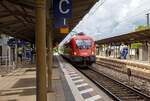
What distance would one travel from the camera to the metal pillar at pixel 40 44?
278 cm

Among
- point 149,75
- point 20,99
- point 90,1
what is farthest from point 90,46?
point 20,99

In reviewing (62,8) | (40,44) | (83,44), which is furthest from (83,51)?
(40,44)

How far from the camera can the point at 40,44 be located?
2.81m

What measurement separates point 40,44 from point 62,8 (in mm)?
2338

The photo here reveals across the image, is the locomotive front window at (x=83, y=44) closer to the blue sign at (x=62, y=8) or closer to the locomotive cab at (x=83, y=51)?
the locomotive cab at (x=83, y=51)

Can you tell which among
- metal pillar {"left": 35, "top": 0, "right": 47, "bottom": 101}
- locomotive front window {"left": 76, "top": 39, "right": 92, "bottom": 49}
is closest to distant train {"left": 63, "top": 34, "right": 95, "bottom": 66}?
locomotive front window {"left": 76, "top": 39, "right": 92, "bottom": 49}

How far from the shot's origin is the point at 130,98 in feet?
23.5

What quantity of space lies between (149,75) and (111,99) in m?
6.79

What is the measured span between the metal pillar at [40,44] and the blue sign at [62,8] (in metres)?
2.00

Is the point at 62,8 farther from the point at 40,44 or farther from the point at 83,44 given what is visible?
the point at 83,44

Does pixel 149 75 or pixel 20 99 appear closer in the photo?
pixel 20 99

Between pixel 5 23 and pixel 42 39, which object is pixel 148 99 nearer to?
pixel 42 39

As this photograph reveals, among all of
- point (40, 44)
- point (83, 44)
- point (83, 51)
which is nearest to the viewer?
point (40, 44)

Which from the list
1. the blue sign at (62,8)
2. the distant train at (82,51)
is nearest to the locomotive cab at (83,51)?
the distant train at (82,51)
